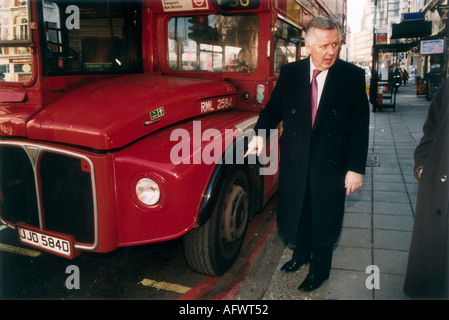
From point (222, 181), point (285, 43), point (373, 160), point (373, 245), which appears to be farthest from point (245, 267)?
point (373, 160)

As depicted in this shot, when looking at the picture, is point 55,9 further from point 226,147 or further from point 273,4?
point 273,4

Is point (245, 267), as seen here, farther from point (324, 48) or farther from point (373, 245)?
point (324, 48)

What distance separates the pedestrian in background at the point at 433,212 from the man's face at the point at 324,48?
0.70 metres

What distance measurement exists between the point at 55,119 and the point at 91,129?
0.36 m

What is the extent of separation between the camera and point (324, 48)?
260 centimetres

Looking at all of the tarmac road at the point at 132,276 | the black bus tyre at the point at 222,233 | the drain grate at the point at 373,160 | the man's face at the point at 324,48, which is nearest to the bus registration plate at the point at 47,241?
the tarmac road at the point at 132,276

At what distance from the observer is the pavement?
117 inches

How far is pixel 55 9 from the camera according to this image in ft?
10.3

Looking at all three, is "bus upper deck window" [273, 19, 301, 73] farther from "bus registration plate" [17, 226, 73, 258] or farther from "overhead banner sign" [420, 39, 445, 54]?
"overhead banner sign" [420, 39, 445, 54]

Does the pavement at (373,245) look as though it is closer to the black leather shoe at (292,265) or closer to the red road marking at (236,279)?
the black leather shoe at (292,265)

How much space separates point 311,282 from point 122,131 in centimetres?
177

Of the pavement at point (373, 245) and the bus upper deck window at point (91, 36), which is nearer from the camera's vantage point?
the pavement at point (373, 245)

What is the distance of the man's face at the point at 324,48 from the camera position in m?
2.56
